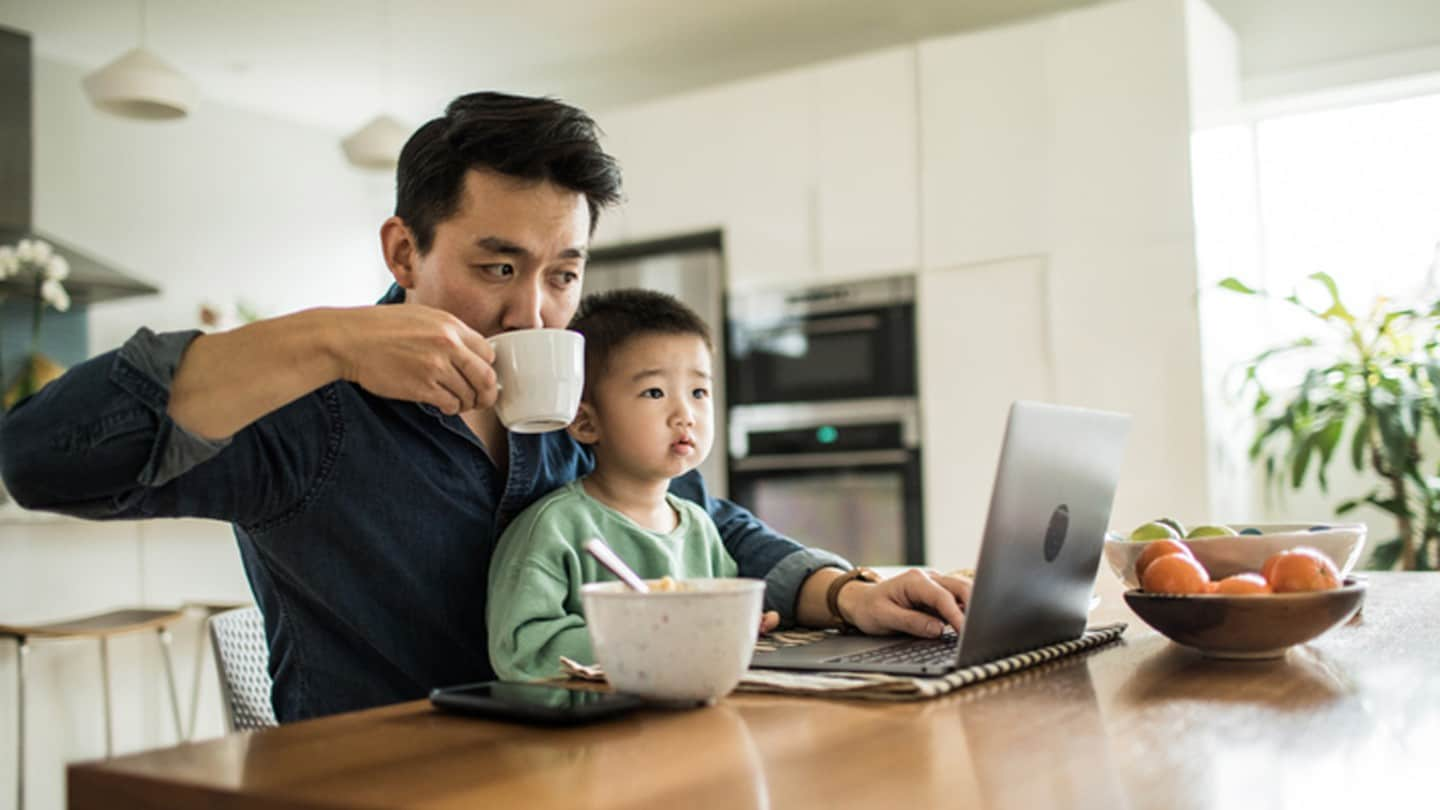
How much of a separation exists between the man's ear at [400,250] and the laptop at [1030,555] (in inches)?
23.1

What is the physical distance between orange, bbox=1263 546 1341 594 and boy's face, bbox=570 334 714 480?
594 mm

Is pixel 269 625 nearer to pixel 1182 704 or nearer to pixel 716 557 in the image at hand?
pixel 716 557

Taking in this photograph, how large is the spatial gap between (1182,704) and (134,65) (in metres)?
3.51

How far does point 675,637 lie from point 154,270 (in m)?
5.01

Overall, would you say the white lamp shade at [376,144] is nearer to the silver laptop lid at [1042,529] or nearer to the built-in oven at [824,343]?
the built-in oven at [824,343]

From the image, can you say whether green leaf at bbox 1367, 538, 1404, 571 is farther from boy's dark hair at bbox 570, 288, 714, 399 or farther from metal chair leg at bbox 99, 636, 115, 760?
metal chair leg at bbox 99, 636, 115, 760

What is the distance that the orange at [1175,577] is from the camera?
3.13 feet

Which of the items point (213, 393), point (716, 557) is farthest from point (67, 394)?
point (716, 557)

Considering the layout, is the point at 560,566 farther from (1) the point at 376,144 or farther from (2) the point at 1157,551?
(1) the point at 376,144

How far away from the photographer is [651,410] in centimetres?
131

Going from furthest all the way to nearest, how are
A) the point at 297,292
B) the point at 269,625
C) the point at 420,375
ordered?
the point at 297,292, the point at 269,625, the point at 420,375

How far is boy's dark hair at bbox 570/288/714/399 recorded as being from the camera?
135cm

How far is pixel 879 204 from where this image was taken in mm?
4137

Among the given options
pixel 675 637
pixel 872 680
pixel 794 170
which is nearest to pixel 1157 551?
pixel 872 680
